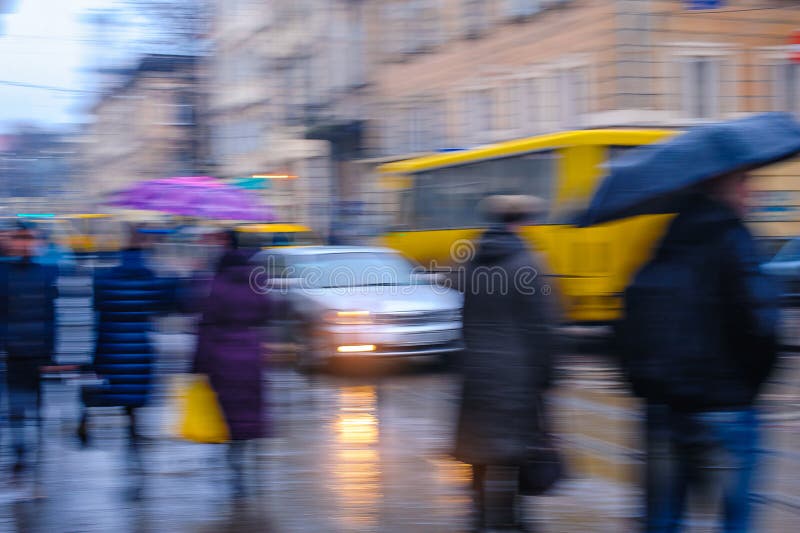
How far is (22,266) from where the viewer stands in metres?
7.47

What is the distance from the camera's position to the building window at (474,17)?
1149 inches

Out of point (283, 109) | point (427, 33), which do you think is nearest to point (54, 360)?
point (427, 33)

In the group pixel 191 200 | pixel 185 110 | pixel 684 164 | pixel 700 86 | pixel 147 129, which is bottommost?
pixel 191 200

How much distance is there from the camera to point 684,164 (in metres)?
4.48

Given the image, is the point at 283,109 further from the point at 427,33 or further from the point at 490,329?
the point at 490,329

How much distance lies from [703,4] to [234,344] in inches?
722

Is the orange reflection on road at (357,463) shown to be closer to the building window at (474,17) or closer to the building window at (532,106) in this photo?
the building window at (532,106)

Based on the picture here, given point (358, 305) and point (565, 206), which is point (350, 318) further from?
point (565, 206)

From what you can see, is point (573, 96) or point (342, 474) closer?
point (342, 474)

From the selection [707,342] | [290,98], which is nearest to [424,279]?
[707,342]

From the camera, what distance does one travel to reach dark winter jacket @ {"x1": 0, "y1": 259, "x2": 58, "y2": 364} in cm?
742

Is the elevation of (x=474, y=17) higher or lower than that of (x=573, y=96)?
higher

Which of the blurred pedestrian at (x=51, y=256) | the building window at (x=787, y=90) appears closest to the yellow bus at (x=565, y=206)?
the blurred pedestrian at (x=51, y=256)

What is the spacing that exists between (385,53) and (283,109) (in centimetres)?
918
